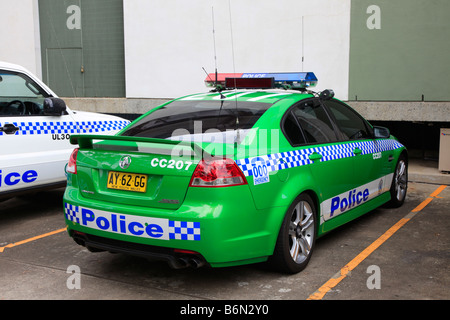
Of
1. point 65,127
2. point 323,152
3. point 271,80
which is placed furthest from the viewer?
point 65,127

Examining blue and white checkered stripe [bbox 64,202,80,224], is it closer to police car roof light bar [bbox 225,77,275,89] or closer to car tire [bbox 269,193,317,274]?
car tire [bbox 269,193,317,274]

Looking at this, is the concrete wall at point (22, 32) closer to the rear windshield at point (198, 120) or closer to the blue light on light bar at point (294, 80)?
the blue light on light bar at point (294, 80)

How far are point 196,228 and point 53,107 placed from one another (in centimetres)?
325

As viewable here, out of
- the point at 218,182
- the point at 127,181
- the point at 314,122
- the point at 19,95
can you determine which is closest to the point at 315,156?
the point at 314,122

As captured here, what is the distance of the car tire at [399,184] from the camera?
20.5 ft

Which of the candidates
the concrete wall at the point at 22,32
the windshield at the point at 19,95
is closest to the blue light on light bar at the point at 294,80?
the windshield at the point at 19,95

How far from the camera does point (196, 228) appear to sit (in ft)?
11.2

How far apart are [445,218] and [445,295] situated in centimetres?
250

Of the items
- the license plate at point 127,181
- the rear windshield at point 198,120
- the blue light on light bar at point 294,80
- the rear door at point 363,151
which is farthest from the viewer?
the blue light on light bar at point 294,80

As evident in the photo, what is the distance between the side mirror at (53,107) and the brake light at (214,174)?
3.10 m

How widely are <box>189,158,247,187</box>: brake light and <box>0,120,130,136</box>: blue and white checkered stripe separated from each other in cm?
300

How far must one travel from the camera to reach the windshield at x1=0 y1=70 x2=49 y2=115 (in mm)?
5672

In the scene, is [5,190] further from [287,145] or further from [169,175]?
[287,145]

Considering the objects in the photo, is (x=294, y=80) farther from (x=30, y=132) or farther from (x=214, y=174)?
(x=30, y=132)
